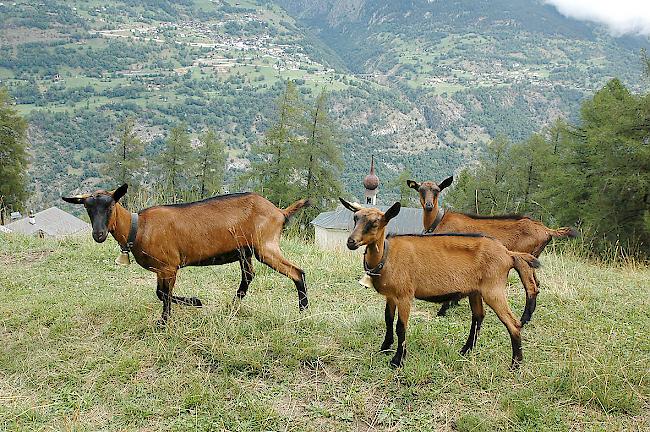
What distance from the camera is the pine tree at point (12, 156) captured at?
31047 millimetres

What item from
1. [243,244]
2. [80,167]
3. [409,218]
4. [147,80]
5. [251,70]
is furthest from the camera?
[251,70]

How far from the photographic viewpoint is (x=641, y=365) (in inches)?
187

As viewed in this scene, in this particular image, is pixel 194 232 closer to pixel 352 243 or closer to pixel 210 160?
pixel 352 243

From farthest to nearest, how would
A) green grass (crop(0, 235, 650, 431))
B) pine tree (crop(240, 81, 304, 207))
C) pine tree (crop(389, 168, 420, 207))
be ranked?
pine tree (crop(389, 168, 420, 207)) < pine tree (crop(240, 81, 304, 207)) < green grass (crop(0, 235, 650, 431))

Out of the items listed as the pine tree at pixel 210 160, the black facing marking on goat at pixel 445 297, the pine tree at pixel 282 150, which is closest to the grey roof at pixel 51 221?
the pine tree at pixel 210 160

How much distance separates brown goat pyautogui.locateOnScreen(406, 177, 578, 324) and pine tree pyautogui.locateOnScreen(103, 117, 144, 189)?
1370 inches

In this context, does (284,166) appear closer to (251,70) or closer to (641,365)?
(641,365)

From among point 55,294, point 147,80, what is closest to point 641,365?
point 55,294

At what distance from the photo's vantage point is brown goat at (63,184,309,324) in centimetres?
537

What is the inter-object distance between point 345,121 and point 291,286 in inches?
5451

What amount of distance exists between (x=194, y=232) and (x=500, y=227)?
372 centimetres

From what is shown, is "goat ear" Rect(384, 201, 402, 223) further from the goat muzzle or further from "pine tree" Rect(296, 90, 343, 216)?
"pine tree" Rect(296, 90, 343, 216)

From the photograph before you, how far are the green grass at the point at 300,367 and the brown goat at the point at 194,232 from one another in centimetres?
50

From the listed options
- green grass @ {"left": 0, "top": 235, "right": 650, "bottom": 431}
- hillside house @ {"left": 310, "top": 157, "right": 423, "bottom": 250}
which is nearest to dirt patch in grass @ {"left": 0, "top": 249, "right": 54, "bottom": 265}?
green grass @ {"left": 0, "top": 235, "right": 650, "bottom": 431}
